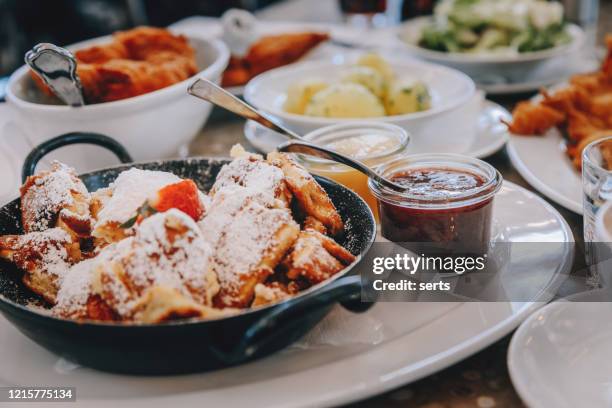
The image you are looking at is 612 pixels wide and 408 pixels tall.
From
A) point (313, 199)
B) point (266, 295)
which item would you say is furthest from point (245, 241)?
point (313, 199)

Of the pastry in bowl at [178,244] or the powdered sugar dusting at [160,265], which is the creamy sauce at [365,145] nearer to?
the pastry in bowl at [178,244]

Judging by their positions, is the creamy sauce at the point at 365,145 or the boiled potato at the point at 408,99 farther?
the boiled potato at the point at 408,99

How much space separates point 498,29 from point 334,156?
1.81 metres

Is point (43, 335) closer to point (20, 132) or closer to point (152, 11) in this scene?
point (20, 132)

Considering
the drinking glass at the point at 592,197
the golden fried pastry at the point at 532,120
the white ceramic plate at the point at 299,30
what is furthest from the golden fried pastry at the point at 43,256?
the white ceramic plate at the point at 299,30

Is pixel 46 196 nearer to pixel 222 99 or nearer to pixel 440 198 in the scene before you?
pixel 222 99

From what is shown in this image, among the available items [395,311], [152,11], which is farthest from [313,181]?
[152,11]

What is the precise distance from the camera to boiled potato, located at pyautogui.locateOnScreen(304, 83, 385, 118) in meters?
1.88

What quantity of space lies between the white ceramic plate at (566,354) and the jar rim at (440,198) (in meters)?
0.26

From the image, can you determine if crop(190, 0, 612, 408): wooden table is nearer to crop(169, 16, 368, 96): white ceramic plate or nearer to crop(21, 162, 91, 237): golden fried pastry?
crop(21, 162, 91, 237): golden fried pastry

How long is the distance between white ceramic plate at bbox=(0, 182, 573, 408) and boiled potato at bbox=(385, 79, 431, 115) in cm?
95

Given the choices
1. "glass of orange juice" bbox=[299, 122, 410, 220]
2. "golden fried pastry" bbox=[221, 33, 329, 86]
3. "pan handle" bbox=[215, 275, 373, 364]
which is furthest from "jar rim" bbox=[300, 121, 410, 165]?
"golden fried pastry" bbox=[221, 33, 329, 86]

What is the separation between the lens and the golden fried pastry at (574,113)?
1.85 meters

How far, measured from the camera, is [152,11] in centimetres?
529
